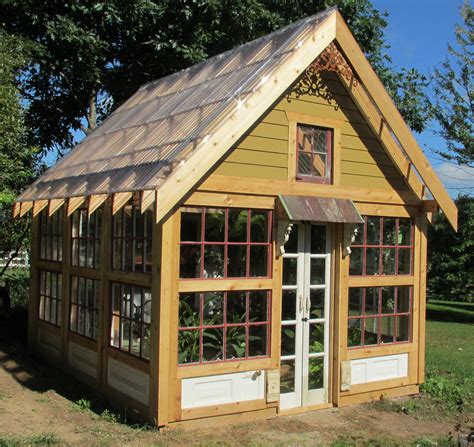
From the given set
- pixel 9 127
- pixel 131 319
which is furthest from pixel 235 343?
pixel 9 127

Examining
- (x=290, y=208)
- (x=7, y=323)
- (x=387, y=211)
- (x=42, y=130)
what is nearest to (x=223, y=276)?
(x=290, y=208)

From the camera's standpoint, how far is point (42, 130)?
17.8m

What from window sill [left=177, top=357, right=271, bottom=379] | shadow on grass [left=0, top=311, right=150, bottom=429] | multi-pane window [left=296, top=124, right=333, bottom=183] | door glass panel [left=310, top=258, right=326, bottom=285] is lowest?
shadow on grass [left=0, top=311, right=150, bottom=429]

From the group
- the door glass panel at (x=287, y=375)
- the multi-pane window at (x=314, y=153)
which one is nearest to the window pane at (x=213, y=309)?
the door glass panel at (x=287, y=375)

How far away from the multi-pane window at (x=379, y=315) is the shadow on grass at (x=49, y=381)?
10.5ft

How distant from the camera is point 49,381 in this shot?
880cm

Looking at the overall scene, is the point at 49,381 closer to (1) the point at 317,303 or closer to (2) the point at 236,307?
(2) the point at 236,307

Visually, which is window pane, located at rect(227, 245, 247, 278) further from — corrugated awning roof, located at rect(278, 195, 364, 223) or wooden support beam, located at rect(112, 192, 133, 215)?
wooden support beam, located at rect(112, 192, 133, 215)

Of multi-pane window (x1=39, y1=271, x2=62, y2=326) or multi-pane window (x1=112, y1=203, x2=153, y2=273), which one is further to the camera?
multi-pane window (x1=39, y1=271, x2=62, y2=326)

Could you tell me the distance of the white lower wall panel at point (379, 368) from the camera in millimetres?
8133

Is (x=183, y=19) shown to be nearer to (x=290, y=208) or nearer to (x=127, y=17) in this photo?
(x=127, y=17)

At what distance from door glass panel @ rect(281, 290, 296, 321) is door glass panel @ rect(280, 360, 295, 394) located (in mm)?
583

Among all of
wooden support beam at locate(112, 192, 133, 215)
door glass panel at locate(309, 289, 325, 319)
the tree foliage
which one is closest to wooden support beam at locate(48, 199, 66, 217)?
wooden support beam at locate(112, 192, 133, 215)

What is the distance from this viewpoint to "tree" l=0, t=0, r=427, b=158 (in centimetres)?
1468
